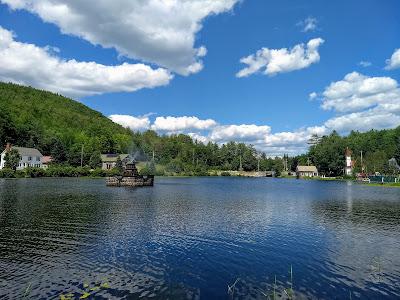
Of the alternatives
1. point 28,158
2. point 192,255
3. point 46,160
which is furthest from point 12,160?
point 192,255

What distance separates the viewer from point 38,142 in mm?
167750

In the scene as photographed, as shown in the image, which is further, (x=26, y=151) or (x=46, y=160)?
(x=46, y=160)

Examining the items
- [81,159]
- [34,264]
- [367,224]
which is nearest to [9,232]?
[34,264]

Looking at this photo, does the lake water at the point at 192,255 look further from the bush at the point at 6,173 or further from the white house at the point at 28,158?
the white house at the point at 28,158

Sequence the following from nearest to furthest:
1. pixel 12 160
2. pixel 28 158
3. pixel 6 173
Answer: pixel 6 173 → pixel 12 160 → pixel 28 158

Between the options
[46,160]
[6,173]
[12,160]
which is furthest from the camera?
[46,160]

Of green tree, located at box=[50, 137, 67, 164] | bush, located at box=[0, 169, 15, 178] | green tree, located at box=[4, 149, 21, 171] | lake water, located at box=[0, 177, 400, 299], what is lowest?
lake water, located at box=[0, 177, 400, 299]

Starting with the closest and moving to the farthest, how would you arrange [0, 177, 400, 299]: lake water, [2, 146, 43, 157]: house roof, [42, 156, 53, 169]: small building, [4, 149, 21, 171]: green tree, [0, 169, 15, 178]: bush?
[0, 177, 400, 299]: lake water → [0, 169, 15, 178]: bush → [4, 149, 21, 171]: green tree → [2, 146, 43, 157]: house roof → [42, 156, 53, 169]: small building

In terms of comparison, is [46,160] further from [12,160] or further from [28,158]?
[12,160]

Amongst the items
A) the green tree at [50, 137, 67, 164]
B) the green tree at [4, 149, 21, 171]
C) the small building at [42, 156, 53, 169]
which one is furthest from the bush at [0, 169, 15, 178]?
the small building at [42, 156, 53, 169]

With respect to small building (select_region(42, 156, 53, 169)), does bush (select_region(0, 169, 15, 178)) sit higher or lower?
lower

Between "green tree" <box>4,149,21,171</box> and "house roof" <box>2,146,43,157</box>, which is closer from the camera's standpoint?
"green tree" <box>4,149,21,171</box>

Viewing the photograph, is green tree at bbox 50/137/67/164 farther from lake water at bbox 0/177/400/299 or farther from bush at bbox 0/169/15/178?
lake water at bbox 0/177/400/299

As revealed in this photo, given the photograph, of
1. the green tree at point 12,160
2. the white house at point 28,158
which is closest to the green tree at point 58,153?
the white house at point 28,158
